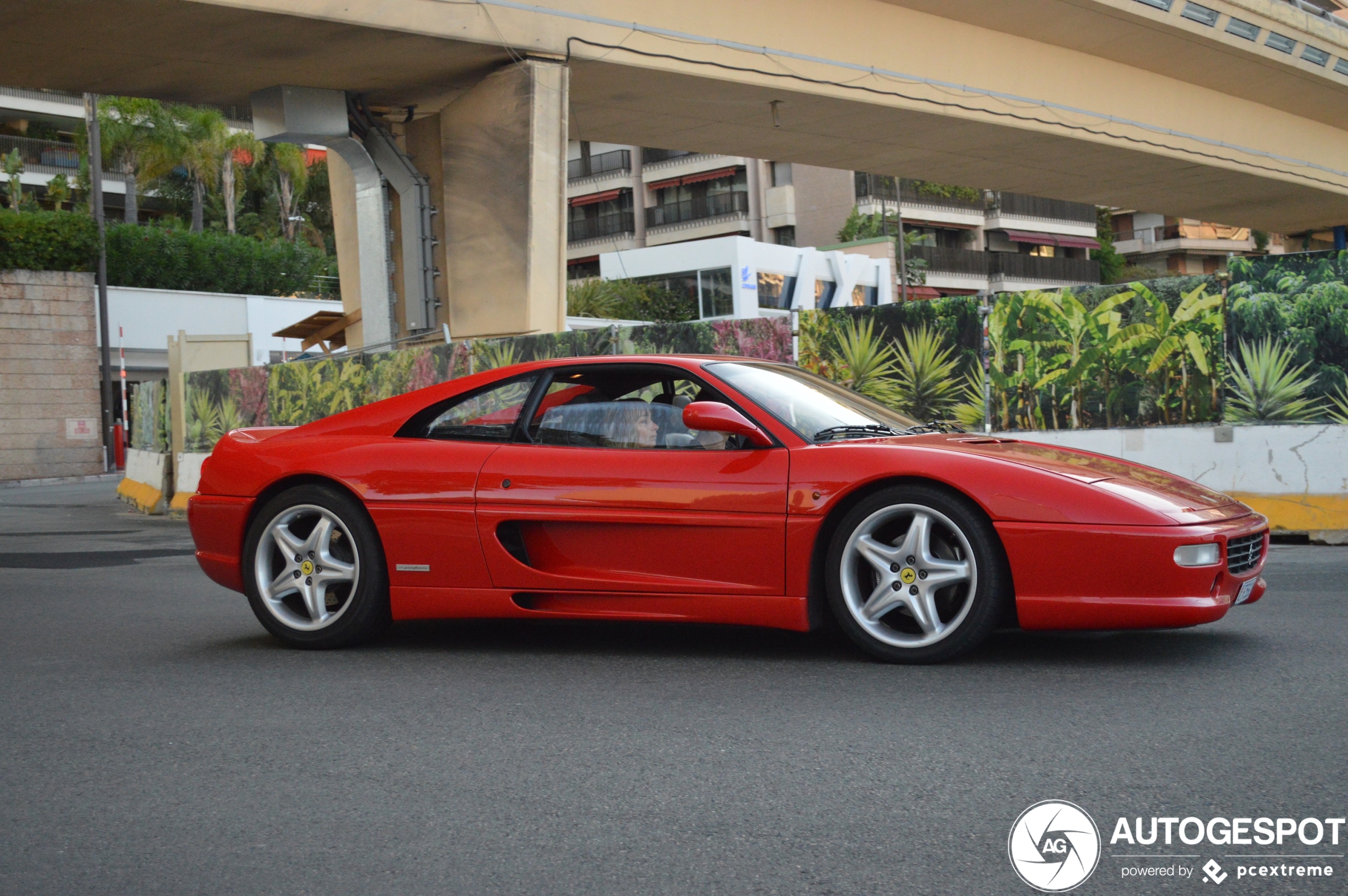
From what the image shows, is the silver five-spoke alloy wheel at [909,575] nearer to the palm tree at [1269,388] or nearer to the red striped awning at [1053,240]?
the palm tree at [1269,388]

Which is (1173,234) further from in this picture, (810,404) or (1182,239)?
(810,404)

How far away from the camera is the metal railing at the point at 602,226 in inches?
2653

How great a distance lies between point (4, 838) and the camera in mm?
3219

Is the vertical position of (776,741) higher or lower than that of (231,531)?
lower

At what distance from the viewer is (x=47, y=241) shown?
104 feet

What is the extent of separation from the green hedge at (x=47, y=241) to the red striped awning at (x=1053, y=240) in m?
46.2

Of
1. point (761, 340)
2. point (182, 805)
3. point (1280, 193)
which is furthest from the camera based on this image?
point (1280, 193)

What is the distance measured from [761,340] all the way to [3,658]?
7364 mm

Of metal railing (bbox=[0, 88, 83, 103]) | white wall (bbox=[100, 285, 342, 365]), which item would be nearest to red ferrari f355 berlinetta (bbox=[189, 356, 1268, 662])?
white wall (bbox=[100, 285, 342, 365])

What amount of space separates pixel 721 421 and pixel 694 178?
60488mm

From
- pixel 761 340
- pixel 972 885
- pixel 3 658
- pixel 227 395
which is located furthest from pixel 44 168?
pixel 972 885

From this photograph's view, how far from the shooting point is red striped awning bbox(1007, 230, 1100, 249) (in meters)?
67.3

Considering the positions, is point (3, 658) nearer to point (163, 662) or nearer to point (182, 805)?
point (163, 662)

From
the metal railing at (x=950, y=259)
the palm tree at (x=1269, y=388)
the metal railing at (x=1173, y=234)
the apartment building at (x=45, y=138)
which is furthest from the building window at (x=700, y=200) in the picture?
the palm tree at (x=1269, y=388)
